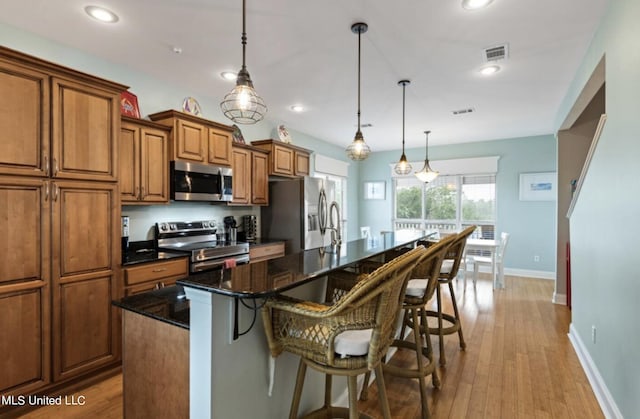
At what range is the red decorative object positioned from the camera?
9.70 ft

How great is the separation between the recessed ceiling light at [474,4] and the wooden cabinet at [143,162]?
273cm

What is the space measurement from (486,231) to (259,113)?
19.6 ft

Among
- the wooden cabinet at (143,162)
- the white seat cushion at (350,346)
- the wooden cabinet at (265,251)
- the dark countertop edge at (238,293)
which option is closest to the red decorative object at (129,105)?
the wooden cabinet at (143,162)

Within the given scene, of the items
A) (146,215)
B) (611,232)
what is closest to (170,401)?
(146,215)

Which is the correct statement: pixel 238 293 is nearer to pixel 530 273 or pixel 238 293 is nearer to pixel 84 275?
pixel 84 275

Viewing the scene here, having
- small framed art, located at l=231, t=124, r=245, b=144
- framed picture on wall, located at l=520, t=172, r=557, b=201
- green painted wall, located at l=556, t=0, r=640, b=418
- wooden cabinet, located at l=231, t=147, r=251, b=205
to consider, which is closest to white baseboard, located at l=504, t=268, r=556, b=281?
framed picture on wall, located at l=520, t=172, r=557, b=201

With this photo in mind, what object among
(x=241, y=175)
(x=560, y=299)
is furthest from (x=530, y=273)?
(x=241, y=175)

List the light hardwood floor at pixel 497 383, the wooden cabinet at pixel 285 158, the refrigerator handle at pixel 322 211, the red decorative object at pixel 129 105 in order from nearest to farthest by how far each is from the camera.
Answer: the light hardwood floor at pixel 497 383 < the red decorative object at pixel 129 105 < the wooden cabinet at pixel 285 158 < the refrigerator handle at pixel 322 211

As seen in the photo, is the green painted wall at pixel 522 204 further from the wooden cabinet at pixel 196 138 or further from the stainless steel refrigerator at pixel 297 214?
the wooden cabinet at pixel 196 138

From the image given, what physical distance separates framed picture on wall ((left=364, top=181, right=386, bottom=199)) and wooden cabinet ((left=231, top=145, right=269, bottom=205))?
3.69m

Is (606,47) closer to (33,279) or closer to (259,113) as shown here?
(259,113)

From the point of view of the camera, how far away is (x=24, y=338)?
204 cm

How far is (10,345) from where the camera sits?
1981 millimetres

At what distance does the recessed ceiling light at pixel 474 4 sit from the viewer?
6.87 feet
